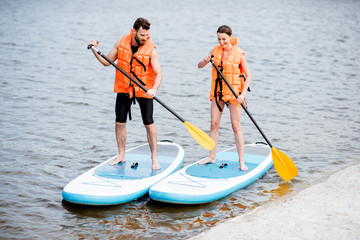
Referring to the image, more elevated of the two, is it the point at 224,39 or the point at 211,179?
the point at 224,39

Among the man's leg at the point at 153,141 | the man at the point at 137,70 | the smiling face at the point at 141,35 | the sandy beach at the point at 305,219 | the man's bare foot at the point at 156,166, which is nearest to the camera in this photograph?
the sandy beach at the point at 305,219

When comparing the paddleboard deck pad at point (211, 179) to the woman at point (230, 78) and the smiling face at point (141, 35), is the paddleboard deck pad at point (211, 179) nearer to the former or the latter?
the woman at point (230, 78)

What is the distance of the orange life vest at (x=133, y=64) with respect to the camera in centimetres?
573

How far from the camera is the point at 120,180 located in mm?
5598

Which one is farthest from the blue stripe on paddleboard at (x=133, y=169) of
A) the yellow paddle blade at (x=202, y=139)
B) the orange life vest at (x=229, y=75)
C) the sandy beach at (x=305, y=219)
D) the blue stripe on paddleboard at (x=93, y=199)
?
the sandy beach at (x=305, y=219)

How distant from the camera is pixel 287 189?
622cm

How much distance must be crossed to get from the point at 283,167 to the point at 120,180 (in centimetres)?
213

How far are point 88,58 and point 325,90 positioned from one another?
274 inches

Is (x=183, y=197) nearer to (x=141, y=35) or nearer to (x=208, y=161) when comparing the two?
(x=208, y=161)

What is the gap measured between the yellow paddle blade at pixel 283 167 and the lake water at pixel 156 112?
0.11 metres

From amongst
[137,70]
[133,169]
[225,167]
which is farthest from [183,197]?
[137,70]

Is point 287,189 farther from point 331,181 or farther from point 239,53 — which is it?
point 239,53

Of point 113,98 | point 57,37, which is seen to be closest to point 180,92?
point 113,98

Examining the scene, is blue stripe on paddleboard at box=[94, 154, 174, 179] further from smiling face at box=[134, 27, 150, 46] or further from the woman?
smiling face at box=[134, 27, 150, 46]
